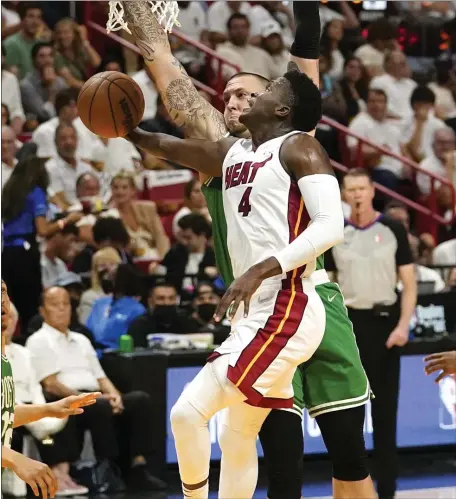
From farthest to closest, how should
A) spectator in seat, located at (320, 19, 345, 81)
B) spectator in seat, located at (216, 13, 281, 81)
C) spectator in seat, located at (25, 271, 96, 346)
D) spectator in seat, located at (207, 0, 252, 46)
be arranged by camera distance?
spectator in seat, located at (320, 19, 345, 81) → spectator in seat, located at (207, 0, 252, 46) → spectator in seat, located at (216, 13, 281, 81) → spectator in seat, located at (25, 271, 96, 346)

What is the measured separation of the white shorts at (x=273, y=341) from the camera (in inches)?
167

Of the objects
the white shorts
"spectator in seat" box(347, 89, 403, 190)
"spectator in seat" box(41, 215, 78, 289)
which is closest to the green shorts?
the white shorts

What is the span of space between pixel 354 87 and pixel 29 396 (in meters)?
7.03

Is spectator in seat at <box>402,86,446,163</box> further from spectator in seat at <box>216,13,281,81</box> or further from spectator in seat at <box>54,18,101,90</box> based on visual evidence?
spectator in seat at <box>54,18,101,90</box>

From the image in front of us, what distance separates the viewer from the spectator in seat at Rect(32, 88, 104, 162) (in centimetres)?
1030

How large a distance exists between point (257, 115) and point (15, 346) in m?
3.62

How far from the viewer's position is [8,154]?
9555 millimetres

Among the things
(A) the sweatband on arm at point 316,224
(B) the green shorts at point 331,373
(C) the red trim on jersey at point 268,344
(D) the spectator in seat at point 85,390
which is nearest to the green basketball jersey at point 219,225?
(B) the green shorts at point 331,373

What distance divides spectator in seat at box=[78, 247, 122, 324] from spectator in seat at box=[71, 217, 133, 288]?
29 cm

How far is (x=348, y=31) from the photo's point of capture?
47.8 feet

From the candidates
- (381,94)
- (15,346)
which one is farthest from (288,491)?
(381,94)

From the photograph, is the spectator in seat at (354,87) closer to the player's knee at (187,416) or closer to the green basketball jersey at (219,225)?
the green basketball jersey at (219,225)

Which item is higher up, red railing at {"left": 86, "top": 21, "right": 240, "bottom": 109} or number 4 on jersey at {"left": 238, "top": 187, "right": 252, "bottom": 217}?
red railing at {"left": 86, "top": 21, "right": 240, "bottom": 109}

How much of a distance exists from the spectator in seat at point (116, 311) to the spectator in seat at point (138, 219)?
1226 millimetres
